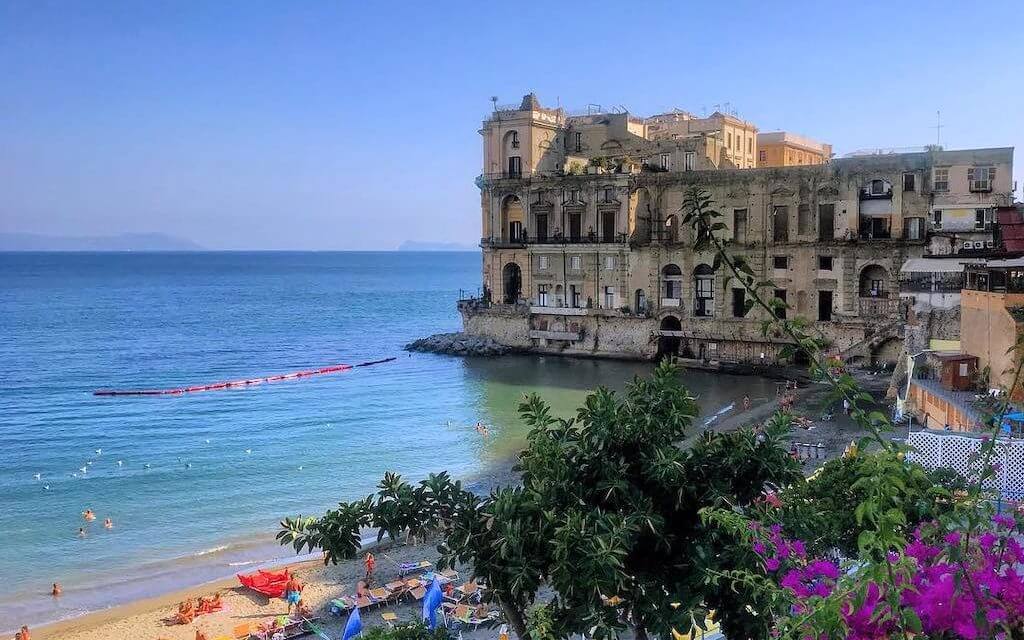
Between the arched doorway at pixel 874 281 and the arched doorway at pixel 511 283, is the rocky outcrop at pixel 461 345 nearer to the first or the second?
the arched doorway at pixel 511 283

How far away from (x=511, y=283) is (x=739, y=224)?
629 inches

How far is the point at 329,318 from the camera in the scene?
97.2 meters

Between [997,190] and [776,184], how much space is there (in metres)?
11.2

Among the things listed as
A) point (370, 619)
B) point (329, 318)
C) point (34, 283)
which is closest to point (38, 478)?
point (370, 619)

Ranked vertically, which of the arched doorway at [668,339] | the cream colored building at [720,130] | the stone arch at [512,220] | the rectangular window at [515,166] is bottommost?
the arched doorway at [668,339]

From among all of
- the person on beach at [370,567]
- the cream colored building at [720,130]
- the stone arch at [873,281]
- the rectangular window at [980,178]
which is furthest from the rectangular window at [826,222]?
the person on beach at [370,567]

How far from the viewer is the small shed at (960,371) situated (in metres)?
22.4

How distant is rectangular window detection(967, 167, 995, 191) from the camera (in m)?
41.1

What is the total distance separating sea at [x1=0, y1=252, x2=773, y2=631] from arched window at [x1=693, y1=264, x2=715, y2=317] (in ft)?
16.5

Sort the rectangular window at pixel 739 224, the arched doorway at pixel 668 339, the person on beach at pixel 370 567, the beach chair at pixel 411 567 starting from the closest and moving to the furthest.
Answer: the person on beach at pixel 370 567 < the beach chair at pixel 411 567 < the rectangular window at pixel 739 224 < the arched doorway at pixel 668 339

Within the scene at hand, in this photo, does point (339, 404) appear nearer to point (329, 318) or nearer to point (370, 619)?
point (370, 619)

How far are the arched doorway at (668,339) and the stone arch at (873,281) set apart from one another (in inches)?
415

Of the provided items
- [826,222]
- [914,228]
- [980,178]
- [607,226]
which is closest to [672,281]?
[607,226]

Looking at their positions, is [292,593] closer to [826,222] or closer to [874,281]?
[874,281]
